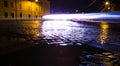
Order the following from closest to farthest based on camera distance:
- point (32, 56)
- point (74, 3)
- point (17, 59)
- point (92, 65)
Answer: point (92, 65), point (17, 59), point (32, 56), point (74, 3)

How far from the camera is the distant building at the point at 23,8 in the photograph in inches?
2226

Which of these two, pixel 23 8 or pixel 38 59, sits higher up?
pixel 23 8

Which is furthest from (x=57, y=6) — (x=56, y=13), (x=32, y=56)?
(x=32, y=56)

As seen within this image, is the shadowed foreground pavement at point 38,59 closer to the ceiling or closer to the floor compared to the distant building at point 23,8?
closer to the floor

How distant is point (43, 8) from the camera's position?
72.8 m

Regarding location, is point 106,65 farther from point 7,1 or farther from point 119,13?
point 7,1

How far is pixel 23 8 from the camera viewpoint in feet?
204

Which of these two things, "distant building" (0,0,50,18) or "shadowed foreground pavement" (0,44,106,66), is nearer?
"shadowed foreground pavement" (0,44,106,66)

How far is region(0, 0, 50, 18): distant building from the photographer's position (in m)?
56.5

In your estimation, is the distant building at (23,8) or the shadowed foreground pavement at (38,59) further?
the distant building at (23,8)

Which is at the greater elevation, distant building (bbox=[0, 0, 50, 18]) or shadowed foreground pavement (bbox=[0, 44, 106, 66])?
distant building (bbox=[0, 0, 50, 18])

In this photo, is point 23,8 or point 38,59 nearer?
point 38,59

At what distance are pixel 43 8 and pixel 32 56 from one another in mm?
67739

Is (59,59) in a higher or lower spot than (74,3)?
lower
